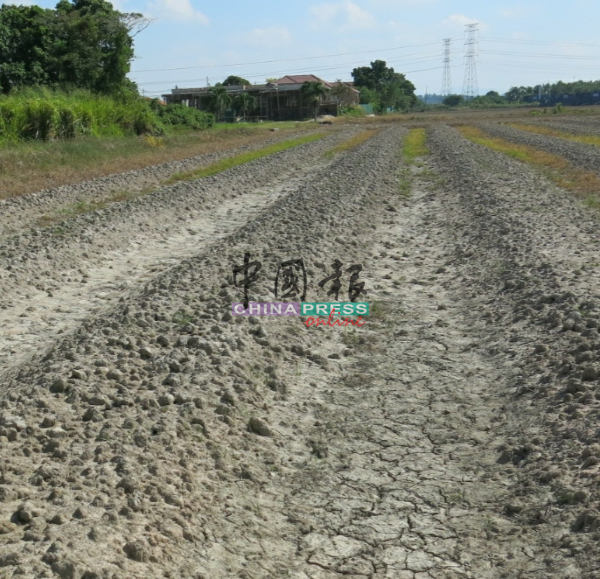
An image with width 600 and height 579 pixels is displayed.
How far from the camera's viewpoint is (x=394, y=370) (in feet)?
20.9

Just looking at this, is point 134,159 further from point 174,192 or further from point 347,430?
point 347,430

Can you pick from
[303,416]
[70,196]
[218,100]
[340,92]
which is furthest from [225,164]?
[340,92]

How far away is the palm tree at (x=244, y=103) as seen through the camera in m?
73.8

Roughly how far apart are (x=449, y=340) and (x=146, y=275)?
188 inches

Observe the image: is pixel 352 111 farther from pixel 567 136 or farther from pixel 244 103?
pixel 567 136

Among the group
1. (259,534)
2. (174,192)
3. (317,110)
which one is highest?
(317,110)

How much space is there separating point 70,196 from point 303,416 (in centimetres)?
1191

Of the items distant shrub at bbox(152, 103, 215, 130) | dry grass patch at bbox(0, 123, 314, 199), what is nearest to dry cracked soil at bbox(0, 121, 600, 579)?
dry grass patch at bbox(0, 123, 314, 199)

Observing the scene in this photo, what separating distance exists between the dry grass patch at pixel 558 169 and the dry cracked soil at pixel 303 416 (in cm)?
600

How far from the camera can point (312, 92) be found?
249ft

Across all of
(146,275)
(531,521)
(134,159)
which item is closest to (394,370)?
(531,521)

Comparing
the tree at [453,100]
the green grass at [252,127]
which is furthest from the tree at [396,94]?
the green grass at [252,127]

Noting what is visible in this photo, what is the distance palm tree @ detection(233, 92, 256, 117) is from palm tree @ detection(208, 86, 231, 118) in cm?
171

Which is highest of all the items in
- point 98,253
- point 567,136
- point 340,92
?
point 340,92
